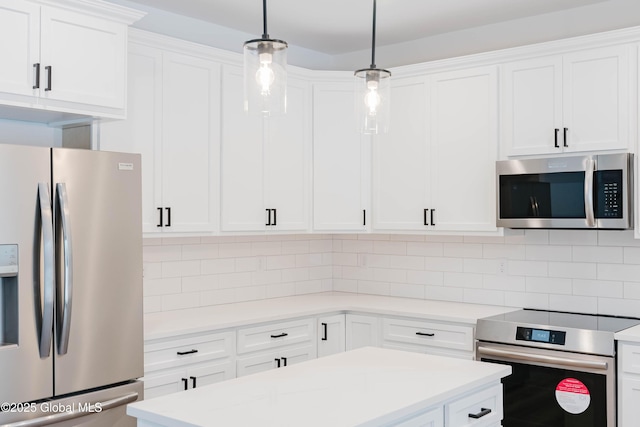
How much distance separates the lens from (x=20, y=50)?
2.85 meters

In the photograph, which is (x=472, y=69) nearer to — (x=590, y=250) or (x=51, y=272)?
(x=590, y=250)

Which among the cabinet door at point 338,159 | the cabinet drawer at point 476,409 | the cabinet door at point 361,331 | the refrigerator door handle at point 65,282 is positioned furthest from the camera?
the cabinet door at point 338,159

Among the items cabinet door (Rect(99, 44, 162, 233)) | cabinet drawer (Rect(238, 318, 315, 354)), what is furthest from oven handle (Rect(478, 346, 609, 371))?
cabinet door (Rect(99, 44, 162, 233))

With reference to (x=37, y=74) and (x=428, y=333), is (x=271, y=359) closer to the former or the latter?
(x=428, y=333)

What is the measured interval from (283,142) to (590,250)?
79.1 inches

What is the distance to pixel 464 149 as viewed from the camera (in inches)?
162

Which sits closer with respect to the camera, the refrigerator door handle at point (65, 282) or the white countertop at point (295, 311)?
the refrigerator door handle at point (65, 282)

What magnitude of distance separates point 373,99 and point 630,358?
1961mm

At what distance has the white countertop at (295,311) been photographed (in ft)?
11.8

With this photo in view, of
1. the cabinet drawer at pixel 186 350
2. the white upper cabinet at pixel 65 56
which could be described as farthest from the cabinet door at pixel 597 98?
the white upper cabinet at pixel 65 56

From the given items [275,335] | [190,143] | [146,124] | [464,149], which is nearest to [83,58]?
[146,124]

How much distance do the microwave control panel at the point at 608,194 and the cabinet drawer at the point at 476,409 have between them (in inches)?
58.0

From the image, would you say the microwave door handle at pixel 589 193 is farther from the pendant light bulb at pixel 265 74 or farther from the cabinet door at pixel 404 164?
the pendant light bulb at pixel 265 74

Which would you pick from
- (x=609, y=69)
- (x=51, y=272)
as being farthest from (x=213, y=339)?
(x=609, y=69)
